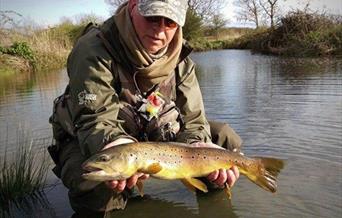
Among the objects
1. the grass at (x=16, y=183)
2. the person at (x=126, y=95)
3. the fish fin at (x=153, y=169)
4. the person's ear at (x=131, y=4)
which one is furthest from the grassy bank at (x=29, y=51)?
the fish fin at (x=153, y=169)

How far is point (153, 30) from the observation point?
3.88 meters

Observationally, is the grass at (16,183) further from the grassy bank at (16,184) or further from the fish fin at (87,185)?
the fish fin at (87,185)

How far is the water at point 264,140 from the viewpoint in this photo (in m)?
4.83

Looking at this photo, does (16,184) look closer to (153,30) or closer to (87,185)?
(87,185)

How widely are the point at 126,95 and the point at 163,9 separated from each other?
0.97 meters

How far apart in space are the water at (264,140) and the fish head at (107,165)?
1713 millimetres

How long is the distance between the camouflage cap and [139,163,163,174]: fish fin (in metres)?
1.18

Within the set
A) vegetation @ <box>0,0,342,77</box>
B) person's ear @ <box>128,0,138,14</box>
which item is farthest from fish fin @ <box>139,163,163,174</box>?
vegetation @ <box>0,0,342,77</box>

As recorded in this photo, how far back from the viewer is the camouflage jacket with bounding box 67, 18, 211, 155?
12.4 ft

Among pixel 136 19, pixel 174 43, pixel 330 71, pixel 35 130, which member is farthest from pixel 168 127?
pixel 330 71

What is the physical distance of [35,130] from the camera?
8.45m

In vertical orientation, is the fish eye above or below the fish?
above

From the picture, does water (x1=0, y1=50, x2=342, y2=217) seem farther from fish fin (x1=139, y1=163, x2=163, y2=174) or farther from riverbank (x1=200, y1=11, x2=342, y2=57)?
riverbank (x1=200, y1=11, x2=342, y2=57)

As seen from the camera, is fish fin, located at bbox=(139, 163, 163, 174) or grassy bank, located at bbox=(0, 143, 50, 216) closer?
fish fin, located at bbox=(139, 163, 163, 174)
